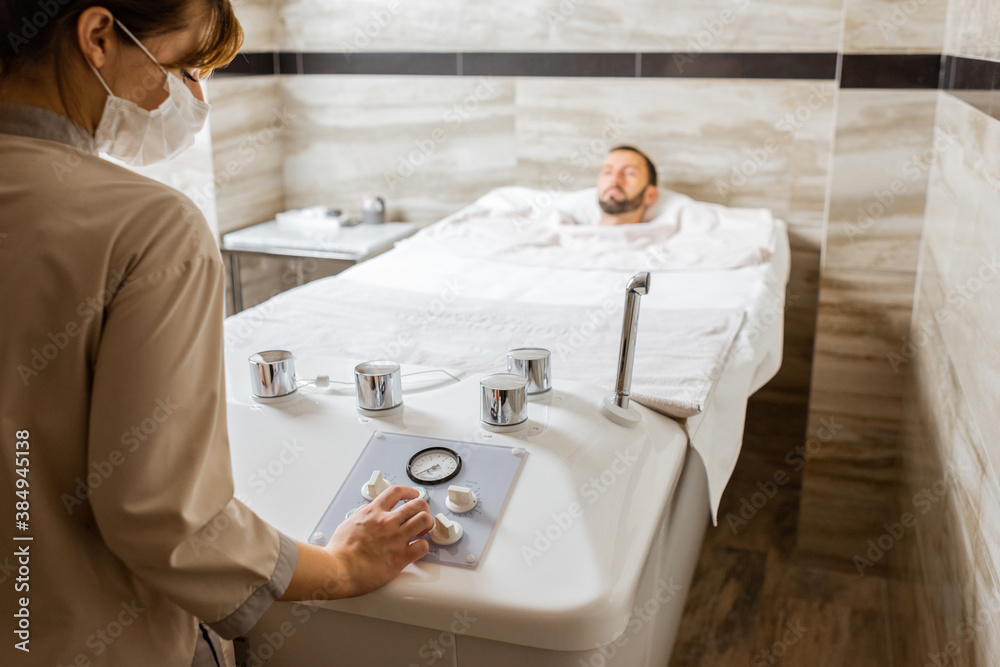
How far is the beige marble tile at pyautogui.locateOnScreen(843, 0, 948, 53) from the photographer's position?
205 cm

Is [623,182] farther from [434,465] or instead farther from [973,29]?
[434,465]

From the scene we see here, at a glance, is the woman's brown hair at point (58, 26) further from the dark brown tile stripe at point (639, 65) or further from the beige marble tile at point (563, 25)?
the beige marble tile at point (563, 25)

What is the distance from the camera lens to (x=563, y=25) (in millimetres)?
2740

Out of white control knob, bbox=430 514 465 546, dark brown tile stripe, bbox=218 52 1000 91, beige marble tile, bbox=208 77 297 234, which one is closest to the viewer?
white control knob, bbox=430 514 465 546

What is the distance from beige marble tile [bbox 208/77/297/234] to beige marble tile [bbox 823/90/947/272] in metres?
1.92

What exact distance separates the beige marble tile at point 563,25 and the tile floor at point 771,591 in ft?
3.77

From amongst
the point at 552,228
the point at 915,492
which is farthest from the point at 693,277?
the point at 915,492

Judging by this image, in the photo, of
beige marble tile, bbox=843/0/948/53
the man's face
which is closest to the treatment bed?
the man's face

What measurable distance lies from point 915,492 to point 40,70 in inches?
75.6

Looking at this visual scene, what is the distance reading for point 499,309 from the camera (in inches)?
67.3

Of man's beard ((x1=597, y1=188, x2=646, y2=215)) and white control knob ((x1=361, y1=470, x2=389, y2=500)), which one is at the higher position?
man's beard ((x1=597, y1=188, x2=646, y2=215))

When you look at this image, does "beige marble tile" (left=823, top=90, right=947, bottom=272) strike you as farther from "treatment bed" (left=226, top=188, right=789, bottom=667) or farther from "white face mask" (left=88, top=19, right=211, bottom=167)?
"white face mask" (left=88, top=19, right=211, bottom=167)

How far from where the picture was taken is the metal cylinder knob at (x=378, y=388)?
3.92 feet

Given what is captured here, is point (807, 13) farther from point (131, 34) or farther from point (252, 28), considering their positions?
point (131, 34)
